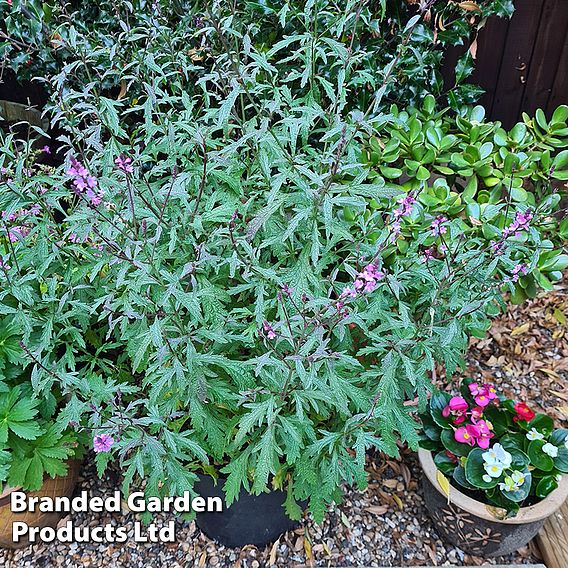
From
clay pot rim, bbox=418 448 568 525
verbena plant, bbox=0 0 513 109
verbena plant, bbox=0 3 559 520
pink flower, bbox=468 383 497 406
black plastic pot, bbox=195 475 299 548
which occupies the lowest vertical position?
black plastic pot, bbox=195 475 299 548

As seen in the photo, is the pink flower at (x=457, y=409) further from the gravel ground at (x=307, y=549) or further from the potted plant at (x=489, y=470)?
the gravel ground at (x=307, y=549)

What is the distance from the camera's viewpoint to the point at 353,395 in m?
1.52

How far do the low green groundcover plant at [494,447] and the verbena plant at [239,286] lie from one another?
1.08 ft

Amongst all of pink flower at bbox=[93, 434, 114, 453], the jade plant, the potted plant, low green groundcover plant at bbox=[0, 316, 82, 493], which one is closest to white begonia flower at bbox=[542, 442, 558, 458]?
the potted plant

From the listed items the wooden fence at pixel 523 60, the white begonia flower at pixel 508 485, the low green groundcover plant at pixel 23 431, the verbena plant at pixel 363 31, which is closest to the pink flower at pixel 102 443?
the low green groundcover plant at pixel 23 431

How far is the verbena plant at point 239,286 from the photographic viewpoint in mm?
1383

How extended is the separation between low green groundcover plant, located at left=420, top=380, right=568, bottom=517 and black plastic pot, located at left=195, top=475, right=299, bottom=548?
0.58 metres

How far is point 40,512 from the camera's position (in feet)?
6.42

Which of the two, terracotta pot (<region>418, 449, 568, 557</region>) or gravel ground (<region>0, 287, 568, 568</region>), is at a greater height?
terracotta pot (<region>418, 449, 568, 557</region>)

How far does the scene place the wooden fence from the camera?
3016 millimetres

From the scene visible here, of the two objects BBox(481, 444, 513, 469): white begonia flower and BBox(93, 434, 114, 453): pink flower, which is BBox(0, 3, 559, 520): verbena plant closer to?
BBox(93, 434, 114, 453): pink flower

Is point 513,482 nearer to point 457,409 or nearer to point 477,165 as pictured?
point 457,409

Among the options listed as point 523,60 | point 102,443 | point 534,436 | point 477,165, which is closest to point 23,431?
point 102,443

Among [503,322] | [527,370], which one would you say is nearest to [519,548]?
[527,370]
